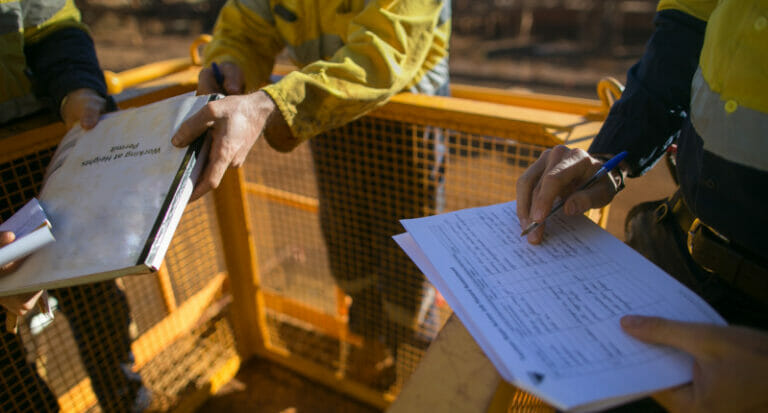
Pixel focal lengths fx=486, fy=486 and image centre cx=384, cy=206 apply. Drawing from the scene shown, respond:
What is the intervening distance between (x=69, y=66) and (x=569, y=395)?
1.61 meters

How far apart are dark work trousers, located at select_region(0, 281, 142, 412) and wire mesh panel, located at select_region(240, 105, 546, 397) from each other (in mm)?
708

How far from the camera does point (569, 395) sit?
2.06 feet

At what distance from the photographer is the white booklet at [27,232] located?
0.88 metres

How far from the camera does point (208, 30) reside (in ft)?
52.2

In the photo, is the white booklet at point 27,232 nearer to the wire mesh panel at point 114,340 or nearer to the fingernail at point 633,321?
the wire mesh panel at point 114,340

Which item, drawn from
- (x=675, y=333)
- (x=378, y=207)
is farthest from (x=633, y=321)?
(x=378, y=207)

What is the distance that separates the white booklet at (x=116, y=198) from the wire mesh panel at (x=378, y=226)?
2.68 feet

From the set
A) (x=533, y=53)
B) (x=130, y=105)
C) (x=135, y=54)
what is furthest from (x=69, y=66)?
(x=135, y=54)

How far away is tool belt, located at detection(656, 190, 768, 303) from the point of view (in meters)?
0.90

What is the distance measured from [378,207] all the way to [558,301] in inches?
46.3

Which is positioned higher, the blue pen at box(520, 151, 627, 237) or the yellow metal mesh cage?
the blue pen at box(520, 151, 627, 237)

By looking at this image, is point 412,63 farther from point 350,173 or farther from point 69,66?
point 69,66

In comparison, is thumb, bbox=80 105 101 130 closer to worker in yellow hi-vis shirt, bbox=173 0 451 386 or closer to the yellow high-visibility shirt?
worker in yellow hi-vis shirt, bbox=173 0 451 386

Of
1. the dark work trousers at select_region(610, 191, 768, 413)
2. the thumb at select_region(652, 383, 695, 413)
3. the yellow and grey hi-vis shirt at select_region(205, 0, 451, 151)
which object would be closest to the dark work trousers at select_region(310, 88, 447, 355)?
the yellow and grey hi-vis shirt at select_region(205, 0, 451, 151)
